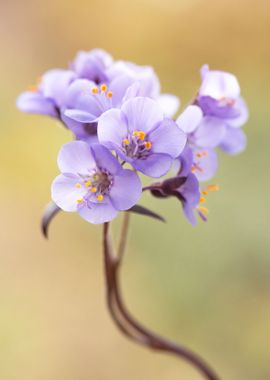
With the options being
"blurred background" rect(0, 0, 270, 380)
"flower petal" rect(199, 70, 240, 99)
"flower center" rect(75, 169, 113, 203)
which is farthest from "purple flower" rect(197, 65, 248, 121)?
"blurred background" rect(0, 0, 270, 380)

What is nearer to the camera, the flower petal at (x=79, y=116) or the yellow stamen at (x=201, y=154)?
the flower petal at (x=79, y=116)

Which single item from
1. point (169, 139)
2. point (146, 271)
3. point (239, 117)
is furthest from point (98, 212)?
point (146, 271)

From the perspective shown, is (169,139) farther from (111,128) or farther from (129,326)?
(129,326)

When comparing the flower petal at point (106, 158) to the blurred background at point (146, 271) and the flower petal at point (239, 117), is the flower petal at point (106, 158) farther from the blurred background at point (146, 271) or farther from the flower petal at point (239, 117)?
the blurred background at point (146, 271)

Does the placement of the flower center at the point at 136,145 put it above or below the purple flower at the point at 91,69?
below

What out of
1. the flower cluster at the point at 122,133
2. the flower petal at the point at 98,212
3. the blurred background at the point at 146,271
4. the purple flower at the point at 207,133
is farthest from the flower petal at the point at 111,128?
the blurred background at the point at 146,271

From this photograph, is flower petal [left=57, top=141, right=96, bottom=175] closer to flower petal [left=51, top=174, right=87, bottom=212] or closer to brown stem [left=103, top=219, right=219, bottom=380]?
flower petal [left=51, top=174, right=87, bottom=212]

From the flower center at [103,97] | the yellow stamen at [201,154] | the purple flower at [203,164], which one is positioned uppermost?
the flower center at [103,97]
